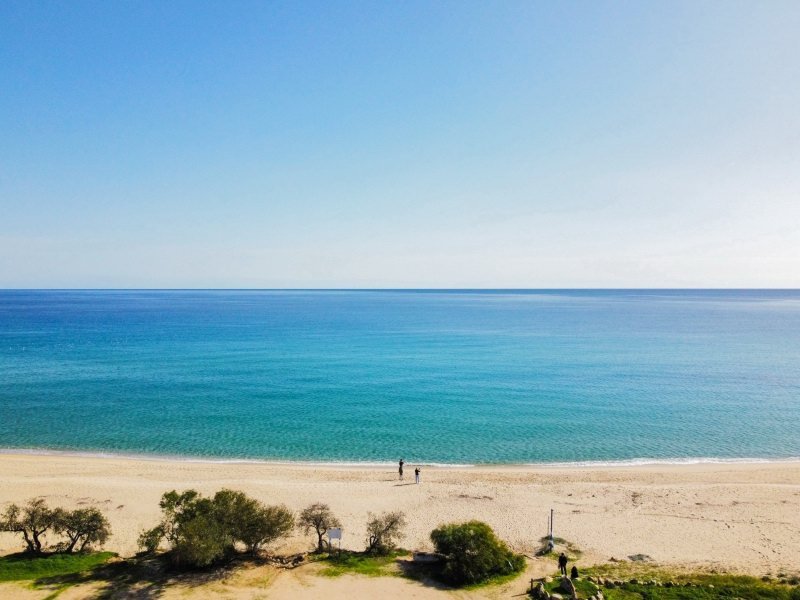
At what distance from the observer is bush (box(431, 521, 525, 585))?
20.1 metres

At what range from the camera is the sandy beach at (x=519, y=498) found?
24.3 metres

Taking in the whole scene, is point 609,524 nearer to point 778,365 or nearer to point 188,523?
point 188,523

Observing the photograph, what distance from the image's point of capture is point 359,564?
2127 centimetres

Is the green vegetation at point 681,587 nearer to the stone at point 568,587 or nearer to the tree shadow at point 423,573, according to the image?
the stone at point 568,587

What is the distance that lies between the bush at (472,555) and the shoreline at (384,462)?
15.5 m

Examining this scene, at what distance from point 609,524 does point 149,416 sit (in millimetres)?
42190

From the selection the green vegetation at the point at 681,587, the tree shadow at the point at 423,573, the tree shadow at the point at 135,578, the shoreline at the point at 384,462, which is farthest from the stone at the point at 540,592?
the shoreline at the point at 384,462

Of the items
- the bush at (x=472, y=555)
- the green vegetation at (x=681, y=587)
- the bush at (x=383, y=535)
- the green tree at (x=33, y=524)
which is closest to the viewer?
the green vegetation at (x=681, y=587)

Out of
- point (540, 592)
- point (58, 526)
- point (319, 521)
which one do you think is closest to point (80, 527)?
point (58, 526)

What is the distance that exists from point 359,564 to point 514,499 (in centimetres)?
1272

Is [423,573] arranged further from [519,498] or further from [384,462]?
[384,462]

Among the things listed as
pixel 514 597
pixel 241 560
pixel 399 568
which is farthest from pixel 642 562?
pixel 241 560

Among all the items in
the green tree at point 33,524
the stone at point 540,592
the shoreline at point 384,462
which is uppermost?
the green tree at point 33,524

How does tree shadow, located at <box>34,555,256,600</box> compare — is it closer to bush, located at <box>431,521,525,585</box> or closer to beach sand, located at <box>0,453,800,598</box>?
beach sand, located at <box>0,453,800,598</box>
